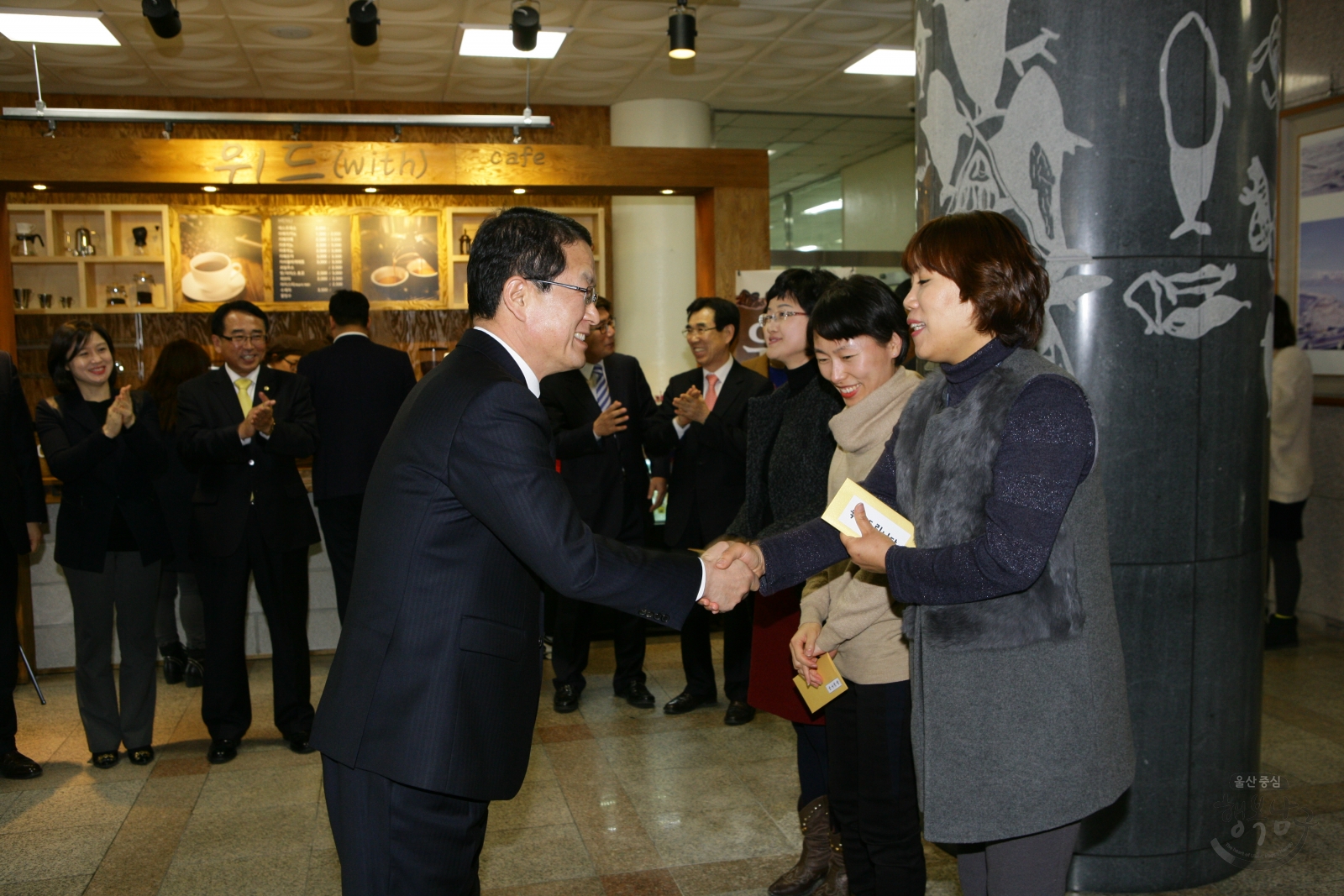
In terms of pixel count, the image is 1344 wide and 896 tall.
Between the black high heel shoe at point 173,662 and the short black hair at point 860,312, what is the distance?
14.2 ft

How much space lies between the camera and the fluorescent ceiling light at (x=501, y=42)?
22.2ft

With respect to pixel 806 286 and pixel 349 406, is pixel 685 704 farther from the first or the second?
pixel 806 286

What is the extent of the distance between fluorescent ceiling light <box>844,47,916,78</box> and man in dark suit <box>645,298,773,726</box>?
12.6 feet

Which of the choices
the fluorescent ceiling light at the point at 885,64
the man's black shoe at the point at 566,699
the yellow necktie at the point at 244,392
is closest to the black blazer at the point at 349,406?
the yellow necktie at the point at 244,392

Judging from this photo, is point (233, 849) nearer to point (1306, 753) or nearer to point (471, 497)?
point (471, 497)

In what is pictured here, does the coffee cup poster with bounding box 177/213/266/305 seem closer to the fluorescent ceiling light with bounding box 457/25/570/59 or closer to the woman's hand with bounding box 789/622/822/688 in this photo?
the fluorescent ceiling light with bounding box 457/25/570/59

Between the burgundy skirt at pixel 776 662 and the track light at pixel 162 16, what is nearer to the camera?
the burgundy skirt at pixel 776 662

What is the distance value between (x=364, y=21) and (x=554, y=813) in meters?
4.50

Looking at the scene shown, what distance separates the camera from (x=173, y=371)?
477cm

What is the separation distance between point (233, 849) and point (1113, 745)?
2775 mm

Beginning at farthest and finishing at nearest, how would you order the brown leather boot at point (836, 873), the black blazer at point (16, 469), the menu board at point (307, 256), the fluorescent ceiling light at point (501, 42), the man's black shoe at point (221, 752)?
the menu board at point (307, 256) < the fluorescent ceiling light at point (501, 42) < the man's black shoe at point (221, 752) < the black blazer at point (16, 469) < the brown leather boot at point (836, 873)

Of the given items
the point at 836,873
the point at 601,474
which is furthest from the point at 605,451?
the point at 836,873

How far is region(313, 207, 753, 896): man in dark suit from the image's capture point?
1723mm

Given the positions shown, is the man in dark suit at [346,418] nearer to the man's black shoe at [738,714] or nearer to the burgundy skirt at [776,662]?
the man's black shoe at [738,714]
